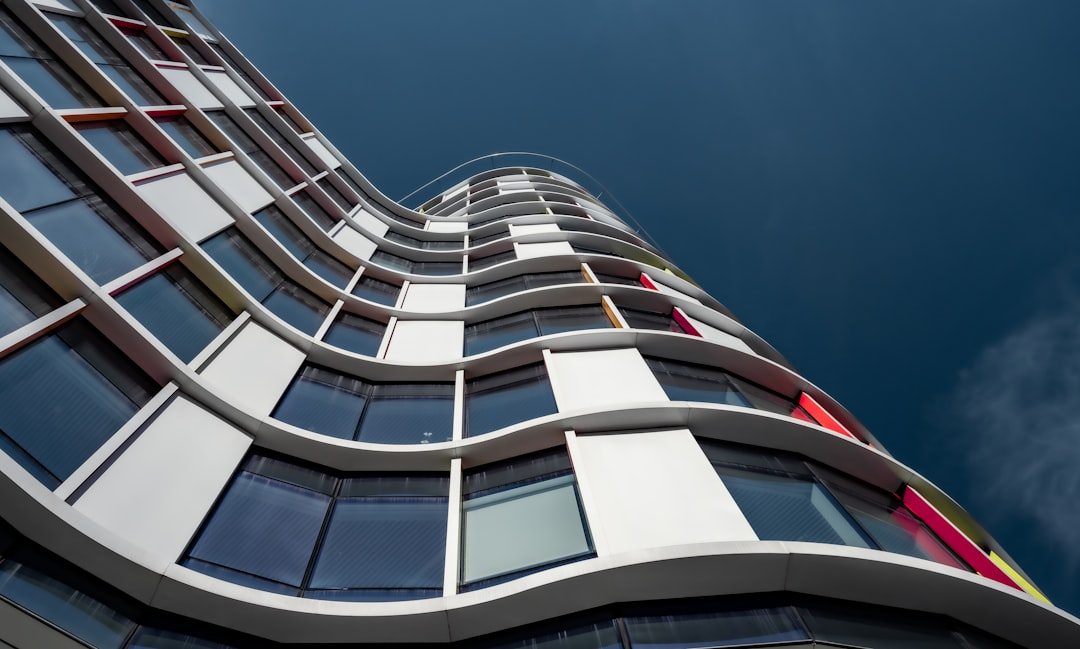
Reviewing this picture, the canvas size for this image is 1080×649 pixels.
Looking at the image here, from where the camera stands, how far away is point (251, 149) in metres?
20.7

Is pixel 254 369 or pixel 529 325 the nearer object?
pixel 254 369

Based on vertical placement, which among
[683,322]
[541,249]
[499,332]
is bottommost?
[683,322]

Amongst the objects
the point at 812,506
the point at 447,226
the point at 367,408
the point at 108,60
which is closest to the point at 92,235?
the point at 367,408

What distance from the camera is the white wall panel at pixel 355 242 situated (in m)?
21.1

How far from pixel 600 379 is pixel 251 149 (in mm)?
15483

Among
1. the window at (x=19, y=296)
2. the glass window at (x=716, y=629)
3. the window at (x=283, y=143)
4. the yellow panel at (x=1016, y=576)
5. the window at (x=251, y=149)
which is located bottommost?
the glass window at (x=716, y=629)

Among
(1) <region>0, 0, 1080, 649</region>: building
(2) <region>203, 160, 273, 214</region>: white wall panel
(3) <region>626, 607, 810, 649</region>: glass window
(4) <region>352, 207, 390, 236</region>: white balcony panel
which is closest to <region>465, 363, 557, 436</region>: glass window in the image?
(1) <region>0, 0, 1080, 649</region>: building

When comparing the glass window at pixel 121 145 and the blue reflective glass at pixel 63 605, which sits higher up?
the glass window at pixel 121 145

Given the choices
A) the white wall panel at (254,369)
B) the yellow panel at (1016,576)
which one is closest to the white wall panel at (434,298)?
the white wall panel at (254,369)

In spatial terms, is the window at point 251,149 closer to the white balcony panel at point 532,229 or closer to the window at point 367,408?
the white balcony panel at point 532,229

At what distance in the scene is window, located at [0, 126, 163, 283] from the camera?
9.59 m

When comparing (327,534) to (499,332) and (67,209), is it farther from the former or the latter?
(499,332)

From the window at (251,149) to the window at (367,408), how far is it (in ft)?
34.1

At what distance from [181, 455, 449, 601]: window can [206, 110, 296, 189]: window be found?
537 inches
